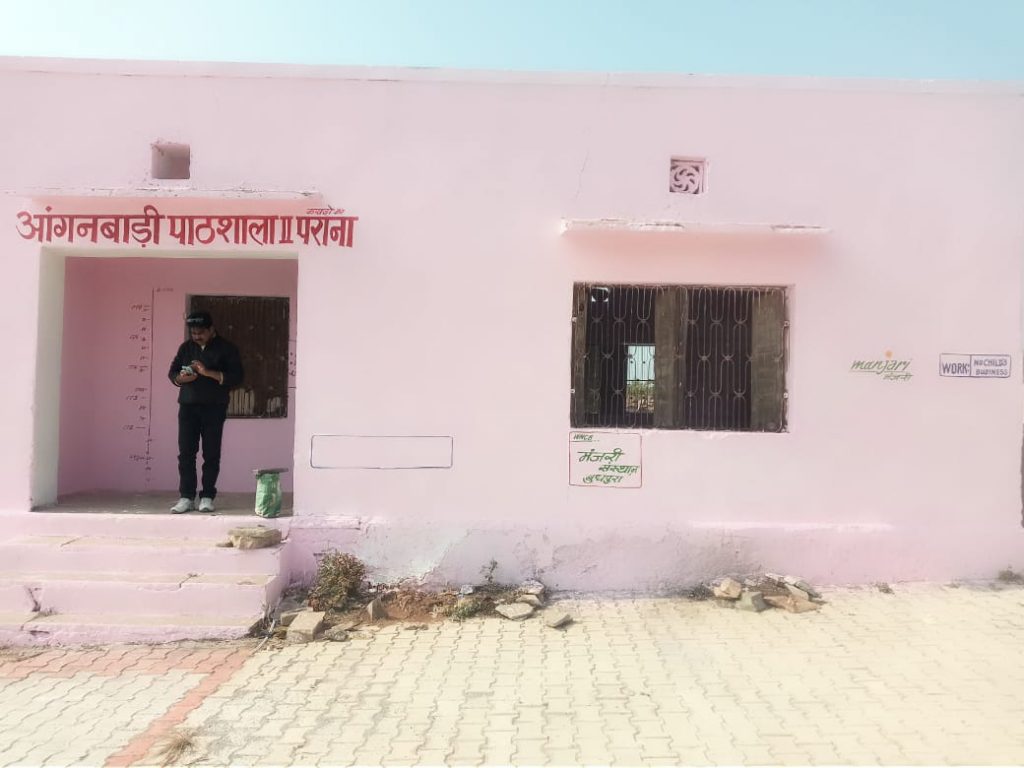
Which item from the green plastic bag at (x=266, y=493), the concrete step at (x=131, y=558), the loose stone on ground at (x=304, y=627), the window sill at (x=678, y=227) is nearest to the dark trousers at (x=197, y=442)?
the green plastic bag at (x=266, y=493)

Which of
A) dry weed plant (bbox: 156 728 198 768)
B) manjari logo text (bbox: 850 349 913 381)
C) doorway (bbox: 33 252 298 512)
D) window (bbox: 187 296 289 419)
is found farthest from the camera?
window (bbox: 187 296 289 419)

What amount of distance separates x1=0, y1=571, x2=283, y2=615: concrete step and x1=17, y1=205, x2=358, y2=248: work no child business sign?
2366mm

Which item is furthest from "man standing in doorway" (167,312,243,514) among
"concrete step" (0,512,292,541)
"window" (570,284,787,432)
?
"window" (570,284,787,432)

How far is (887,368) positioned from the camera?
5.19 meters

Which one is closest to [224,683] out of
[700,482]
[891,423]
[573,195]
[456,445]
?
[456,445]

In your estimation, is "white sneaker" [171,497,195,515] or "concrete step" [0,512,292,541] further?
"white sneaker" [171,497,195,515]

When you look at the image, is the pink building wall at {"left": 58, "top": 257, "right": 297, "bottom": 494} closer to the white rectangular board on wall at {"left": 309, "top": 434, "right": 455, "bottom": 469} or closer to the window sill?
the white rectangular board on wall at {"left": 309, "top": 434, "right": 455, "bottom": 469}

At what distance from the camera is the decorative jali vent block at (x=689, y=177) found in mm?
5207

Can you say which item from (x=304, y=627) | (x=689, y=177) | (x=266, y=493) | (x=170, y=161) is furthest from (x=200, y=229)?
(x=689, y=177)

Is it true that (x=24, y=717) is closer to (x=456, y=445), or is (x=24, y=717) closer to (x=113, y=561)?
(x=113, y=561)

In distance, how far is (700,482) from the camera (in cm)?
513

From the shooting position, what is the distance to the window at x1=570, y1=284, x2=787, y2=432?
524cm

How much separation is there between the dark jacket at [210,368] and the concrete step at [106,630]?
164cm

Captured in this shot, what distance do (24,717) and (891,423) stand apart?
18.3ft
